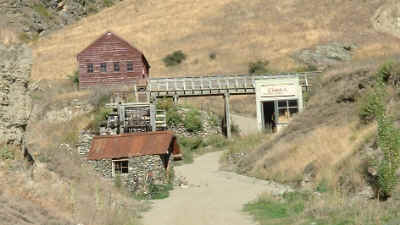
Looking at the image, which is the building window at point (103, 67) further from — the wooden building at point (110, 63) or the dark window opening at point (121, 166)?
A: the dark window opening at point (121, 166)

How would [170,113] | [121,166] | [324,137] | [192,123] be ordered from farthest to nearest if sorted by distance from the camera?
[192,123]
[170,113]
[324,137]
[121,166]

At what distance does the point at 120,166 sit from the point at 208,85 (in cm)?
2079

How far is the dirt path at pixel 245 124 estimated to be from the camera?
157 feet

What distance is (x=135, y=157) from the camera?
28.7 meters

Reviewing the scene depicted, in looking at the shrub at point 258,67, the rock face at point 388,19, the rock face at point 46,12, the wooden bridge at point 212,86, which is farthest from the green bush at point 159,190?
the rock face at point 46,12

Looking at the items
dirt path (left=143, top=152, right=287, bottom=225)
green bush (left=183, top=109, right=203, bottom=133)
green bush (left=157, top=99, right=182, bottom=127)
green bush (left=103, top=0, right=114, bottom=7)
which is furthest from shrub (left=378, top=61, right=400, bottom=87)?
green bush (left=103, top=0, right=114, bottom=7)

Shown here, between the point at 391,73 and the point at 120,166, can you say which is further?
the point at 391,73

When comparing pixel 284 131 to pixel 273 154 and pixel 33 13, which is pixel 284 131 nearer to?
pixel 273 154

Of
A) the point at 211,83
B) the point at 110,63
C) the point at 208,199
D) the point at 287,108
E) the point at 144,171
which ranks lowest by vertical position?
the point at 208,199

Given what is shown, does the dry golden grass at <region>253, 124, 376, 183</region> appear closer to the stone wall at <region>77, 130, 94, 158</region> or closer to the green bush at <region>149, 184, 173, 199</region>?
the green bush at <region>149, 184, 173, 199</region>

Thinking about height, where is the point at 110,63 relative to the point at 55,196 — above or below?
above

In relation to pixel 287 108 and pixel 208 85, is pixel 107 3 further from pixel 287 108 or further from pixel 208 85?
pixel 287 108

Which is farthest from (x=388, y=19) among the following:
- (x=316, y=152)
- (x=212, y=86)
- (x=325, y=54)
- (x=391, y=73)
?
(x=316, y=152)

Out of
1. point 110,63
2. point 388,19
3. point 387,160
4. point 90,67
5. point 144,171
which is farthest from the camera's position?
point 388,19
